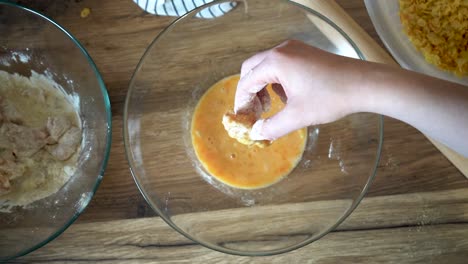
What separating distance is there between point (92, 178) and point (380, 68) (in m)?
0.61

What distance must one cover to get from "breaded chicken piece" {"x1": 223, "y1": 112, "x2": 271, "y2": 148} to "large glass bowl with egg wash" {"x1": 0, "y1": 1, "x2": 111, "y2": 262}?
25 cm

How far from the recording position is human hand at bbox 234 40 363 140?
748mm

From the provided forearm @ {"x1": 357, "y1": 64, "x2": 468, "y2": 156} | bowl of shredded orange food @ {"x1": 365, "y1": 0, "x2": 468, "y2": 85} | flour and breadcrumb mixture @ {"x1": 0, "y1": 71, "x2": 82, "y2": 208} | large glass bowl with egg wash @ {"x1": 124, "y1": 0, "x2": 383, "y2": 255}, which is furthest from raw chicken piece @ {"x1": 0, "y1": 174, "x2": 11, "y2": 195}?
bowl of shredded orange food @ {"x1": 365, "y1": 0, "x2": 468, "y2": 85}

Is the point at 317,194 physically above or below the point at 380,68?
below

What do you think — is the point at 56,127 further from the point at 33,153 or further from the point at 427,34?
the point at 427,34

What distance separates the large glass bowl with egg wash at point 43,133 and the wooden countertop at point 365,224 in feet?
0.19

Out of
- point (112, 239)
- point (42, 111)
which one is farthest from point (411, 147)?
point (42, 111)

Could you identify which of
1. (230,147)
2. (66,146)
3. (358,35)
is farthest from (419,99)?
(66,146)

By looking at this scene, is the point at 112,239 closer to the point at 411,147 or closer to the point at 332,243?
the point at 332,243

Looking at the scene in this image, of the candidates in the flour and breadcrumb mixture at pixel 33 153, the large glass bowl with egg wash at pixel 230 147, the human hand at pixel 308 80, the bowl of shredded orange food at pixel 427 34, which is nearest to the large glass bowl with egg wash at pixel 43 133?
the flour and breadcrumb mixture at pixel 33 153

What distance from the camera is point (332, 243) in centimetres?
103

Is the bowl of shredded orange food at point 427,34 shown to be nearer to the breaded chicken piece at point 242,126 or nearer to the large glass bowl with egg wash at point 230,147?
the large glass bowl with egg wash at point 230,147

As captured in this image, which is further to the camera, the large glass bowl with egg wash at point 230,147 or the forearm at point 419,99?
the large glass bowl with egg wash at point 230,147

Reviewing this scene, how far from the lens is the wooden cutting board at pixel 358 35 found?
100 cm
